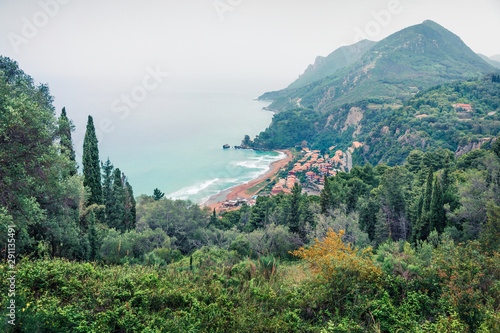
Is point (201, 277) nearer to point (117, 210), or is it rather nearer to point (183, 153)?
point (117, 210)

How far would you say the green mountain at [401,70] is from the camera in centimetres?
10069

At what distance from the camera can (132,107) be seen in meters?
99.1

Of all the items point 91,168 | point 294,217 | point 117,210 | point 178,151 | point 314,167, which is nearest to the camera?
point 91,168

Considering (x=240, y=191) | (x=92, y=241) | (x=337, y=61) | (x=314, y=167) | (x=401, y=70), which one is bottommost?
(x=240, y=191)

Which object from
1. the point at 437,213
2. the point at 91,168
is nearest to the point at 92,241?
the point at 91,168

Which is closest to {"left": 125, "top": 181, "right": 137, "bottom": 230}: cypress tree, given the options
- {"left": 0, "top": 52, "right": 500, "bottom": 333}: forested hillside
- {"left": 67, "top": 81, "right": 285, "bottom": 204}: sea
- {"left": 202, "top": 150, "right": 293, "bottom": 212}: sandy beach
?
{"left": 0, "top": 52, "right": 500, "bottom": 333}: forested hillside

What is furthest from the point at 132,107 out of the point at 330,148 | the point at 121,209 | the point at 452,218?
the point at 452,218

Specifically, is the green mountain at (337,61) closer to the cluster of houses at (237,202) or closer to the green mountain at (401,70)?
the green mountain at (401,70)

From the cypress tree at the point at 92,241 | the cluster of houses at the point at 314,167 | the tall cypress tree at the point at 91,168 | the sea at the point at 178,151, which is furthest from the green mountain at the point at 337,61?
the cypress tree at the point at 92,241

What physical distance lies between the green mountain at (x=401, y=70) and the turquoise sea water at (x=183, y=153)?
112 ft

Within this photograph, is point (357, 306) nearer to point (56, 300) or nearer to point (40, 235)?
point (56, 300)

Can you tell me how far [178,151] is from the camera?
65250 mm

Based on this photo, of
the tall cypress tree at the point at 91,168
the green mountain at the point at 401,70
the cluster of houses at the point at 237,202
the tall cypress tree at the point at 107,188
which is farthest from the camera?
the green mountain at the point at 401,70

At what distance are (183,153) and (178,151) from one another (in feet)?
6.53
